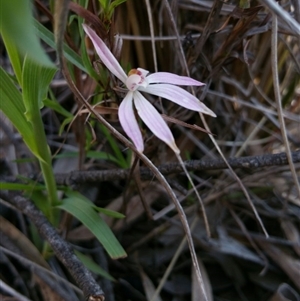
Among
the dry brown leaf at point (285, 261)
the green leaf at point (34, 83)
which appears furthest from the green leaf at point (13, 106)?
the dry brown leaf at point (285, 261)

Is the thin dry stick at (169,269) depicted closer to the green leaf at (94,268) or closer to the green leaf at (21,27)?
the green leaf at (94,268)

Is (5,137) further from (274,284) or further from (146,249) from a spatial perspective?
(274,284)

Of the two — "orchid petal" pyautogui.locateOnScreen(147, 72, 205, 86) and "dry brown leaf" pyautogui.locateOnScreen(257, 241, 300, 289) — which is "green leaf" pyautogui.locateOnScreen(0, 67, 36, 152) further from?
"dry brown leaf" pyautogui.locateOnScreen(257, 241, 300, 289)

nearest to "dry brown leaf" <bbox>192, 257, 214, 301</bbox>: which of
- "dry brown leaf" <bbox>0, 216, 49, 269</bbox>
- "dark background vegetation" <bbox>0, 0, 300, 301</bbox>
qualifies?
"dark background vegetation" <bbox>0, 0, 300, 301</bbox>

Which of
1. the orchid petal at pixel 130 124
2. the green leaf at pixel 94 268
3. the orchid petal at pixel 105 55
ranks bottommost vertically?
the green leaf at pixel 94 268

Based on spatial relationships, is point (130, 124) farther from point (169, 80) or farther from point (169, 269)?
point (169, 269)

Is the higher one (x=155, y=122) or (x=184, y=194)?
(x=155, y=122)

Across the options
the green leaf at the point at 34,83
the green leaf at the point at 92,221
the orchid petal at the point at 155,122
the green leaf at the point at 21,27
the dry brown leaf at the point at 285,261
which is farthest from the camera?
the dry brown leaf at the point at 285,261

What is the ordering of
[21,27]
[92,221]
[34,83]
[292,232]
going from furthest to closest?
[292,232], [92,221], [34,83], [21,27]


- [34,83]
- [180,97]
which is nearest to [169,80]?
[180,97]

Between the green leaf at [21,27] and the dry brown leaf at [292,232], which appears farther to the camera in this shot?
the dry brown leaf at [292,232]
